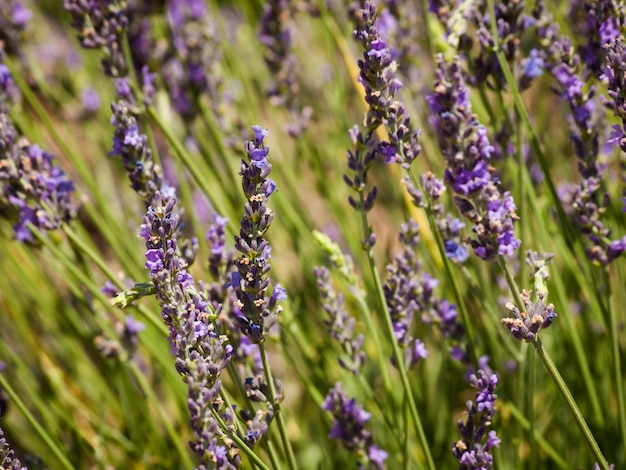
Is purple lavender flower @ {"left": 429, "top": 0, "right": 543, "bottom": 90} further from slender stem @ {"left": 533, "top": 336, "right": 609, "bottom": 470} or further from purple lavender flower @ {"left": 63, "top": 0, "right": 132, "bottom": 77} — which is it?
purple lavender flower @ {"left": 63, "top": 0, "right": 132, "bottom": 77}

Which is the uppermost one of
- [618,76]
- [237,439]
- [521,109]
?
[521,109]

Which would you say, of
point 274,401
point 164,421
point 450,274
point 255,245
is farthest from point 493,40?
point 164,421

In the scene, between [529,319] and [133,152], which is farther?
[133,152]

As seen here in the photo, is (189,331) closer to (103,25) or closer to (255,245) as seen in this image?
(255,245)

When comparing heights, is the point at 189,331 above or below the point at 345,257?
below

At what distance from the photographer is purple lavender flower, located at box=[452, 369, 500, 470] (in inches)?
51.4

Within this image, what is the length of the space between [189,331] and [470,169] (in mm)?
682

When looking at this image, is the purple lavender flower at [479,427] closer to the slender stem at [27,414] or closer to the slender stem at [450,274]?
the slender stem at [450,274]

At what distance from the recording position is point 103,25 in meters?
1.97

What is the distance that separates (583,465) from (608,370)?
388 mm

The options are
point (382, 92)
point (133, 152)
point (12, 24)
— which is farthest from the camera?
point (12, 24)

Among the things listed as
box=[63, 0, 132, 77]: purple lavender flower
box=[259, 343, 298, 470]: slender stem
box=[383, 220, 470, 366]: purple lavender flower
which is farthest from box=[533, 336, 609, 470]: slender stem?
box=[63, 0, 132, 77]: purple lavender flower

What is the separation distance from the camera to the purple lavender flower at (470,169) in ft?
4.53

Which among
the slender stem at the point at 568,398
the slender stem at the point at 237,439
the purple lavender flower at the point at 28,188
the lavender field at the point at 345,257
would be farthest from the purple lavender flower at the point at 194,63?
the slender stem at the point at 568,398
